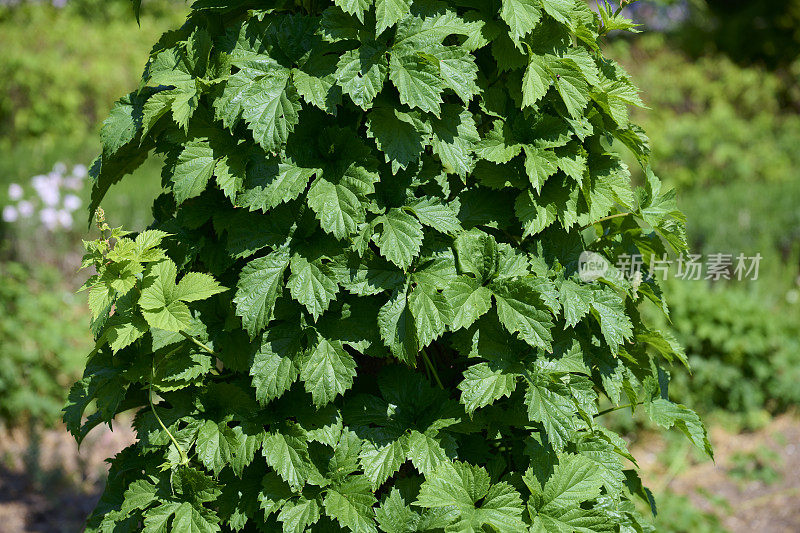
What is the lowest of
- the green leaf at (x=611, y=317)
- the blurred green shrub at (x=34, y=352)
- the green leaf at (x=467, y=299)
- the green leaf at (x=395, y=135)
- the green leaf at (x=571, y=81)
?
the green leaf at (x=611, y=317)

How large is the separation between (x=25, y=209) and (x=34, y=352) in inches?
59.9

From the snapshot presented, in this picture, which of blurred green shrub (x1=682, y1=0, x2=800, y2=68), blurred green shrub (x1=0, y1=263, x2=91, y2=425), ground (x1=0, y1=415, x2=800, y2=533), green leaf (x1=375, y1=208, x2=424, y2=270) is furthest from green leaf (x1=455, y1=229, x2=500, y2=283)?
blurred green shrub (x1=682, y1=0, x2=800, y2=68)

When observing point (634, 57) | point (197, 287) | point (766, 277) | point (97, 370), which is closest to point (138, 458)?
point (97, 370)

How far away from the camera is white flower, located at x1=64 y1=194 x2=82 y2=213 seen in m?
5.65

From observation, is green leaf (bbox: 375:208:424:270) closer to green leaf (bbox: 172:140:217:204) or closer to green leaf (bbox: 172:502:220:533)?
green leaf (bbox: 172:140:217:204)

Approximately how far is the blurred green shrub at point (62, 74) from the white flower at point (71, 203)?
3.25 m

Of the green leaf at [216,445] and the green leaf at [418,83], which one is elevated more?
the green leaf at [418,83]

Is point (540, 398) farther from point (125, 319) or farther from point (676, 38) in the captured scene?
point (676, 38)

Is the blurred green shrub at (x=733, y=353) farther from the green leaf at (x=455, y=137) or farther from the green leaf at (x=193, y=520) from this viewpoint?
the green leaf at (x=193, y=520)

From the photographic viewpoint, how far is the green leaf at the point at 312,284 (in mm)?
1514

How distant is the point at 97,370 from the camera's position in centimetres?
177

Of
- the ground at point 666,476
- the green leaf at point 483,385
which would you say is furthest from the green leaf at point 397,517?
the ground at point 666,476

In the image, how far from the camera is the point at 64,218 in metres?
5.58

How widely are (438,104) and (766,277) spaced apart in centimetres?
517
